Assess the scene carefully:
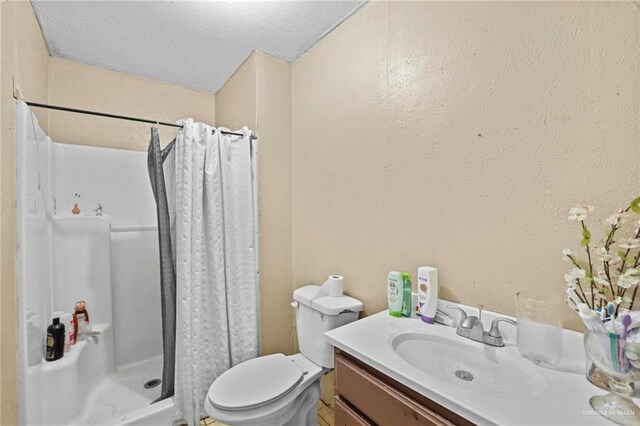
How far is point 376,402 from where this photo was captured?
78 centimetres

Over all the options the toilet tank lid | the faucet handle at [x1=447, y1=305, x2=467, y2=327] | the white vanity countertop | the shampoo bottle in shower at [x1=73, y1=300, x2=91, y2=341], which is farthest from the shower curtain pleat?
the faucet handle at [x1=447, y1=305, x2=467, y2=327]

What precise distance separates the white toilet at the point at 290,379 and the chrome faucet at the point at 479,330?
0.51m

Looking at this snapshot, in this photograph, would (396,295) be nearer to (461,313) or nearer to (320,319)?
(461,313)

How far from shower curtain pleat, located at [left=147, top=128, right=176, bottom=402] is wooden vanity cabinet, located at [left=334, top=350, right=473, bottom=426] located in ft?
3.42

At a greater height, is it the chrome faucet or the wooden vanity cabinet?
the chrome faucet

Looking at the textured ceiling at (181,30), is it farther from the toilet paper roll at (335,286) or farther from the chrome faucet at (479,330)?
the chrome faucet at (479,330)

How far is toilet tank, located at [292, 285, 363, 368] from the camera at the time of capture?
1.30 metres

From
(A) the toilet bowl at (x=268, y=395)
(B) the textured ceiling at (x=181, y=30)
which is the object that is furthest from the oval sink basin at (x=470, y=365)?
(B) the textured ceiling at (x=181, y=30)

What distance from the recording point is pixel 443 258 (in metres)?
1.07

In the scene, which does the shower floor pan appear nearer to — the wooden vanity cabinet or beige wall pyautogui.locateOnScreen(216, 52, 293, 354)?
beige wall pyautogui.locateOnScreen(216, 52, 293, 354)

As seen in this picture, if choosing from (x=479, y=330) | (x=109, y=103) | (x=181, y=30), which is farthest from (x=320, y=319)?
(x=109, y=103)

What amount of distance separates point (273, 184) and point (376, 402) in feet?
4.48

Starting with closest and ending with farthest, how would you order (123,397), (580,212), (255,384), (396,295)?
(580,212)
(396,295)
(255,384)
(123,397)

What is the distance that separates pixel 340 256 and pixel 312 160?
2.06 feet
